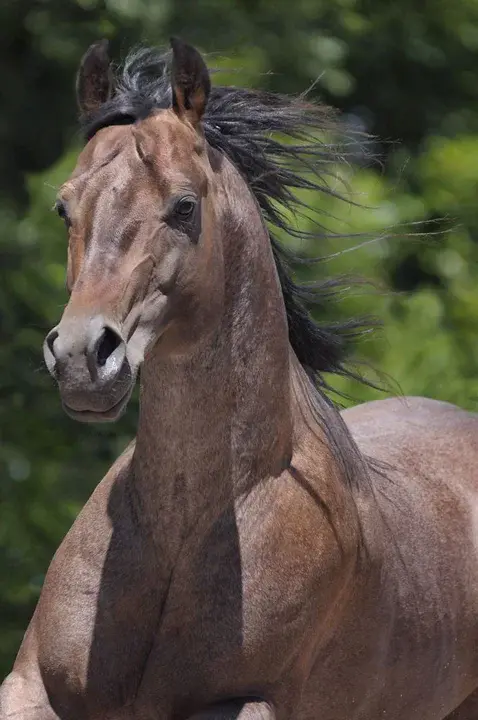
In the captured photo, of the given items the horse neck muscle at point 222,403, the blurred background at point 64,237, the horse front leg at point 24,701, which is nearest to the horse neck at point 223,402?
the horse neck muscle at point 222,403

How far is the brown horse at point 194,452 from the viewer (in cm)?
→ 392

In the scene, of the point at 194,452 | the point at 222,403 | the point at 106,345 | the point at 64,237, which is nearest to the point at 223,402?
the point at 222,403

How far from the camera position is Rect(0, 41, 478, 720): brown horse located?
3.92 metres

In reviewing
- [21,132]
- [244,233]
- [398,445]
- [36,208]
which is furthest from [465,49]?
[244,233]

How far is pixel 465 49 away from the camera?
44.3 ft

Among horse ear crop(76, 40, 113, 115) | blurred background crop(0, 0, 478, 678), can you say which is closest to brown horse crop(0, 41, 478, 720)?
horse ear crop(76, 40, 113, 115)

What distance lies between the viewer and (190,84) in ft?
13.8

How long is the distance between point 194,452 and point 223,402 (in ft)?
0.50

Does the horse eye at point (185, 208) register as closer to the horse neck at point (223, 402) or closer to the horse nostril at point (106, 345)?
the horse neck at point (223, 402)

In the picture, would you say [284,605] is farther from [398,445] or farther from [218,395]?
[398,445]

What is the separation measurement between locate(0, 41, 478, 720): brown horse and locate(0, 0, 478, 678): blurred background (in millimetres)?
2285

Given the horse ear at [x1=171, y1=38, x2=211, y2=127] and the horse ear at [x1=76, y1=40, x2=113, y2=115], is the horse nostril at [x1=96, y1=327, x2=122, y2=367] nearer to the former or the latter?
the horse ear at [x1=171, y1=38, x2=211, y2=127]

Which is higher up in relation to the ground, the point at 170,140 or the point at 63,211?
the point at 170,140

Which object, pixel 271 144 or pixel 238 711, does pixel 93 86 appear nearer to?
pixel 271 144
